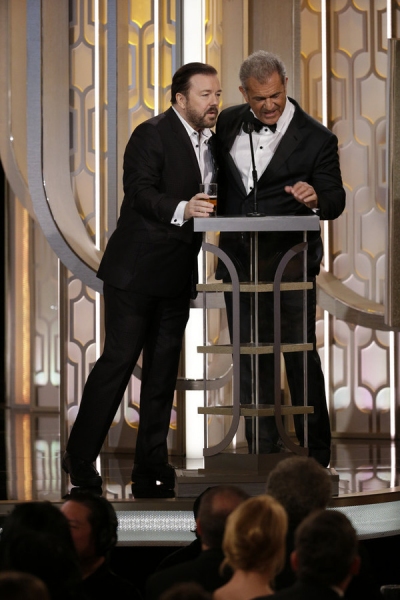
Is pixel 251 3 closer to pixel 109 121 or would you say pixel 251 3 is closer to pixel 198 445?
pixel 109 121

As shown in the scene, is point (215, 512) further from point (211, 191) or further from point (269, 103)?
point (269, 103)

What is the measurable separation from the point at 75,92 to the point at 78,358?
1.16m

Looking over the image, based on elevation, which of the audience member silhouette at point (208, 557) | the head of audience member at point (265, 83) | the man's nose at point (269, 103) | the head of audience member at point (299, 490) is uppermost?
the head of audience member at point (265, 83)

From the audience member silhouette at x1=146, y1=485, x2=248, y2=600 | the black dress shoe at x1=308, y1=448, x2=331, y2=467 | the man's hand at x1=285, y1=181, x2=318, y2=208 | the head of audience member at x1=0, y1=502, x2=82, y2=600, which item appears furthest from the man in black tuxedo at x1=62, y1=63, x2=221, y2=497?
the head of audience member at x1=0, y1=502, x2=82, y2=600

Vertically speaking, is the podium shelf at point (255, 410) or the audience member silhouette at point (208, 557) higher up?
the podium shelf at point (255, 410)

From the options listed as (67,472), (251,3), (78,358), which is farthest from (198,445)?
(251,3)

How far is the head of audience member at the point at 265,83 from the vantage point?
156 inches

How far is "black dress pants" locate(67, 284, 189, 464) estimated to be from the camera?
405cm

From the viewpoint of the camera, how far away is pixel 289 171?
13.5ft

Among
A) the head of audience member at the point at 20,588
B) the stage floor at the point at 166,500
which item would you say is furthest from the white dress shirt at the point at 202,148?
the head of audience member at the point at 20,588

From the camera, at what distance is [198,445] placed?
16.5 feet

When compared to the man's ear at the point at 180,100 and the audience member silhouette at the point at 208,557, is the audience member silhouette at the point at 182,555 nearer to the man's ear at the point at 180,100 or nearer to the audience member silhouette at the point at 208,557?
the audience member silhouette at the point at 208,557

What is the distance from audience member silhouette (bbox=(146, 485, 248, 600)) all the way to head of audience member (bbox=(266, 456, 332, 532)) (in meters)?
0.09

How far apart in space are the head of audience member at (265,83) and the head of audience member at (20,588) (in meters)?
2.45
